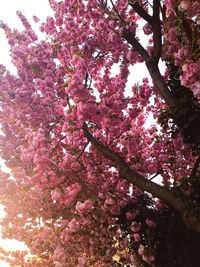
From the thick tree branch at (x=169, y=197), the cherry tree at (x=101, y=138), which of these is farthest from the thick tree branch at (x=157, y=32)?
the thick tree branch at (x=169, y=197)

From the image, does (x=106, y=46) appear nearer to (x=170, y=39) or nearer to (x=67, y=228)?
(x=170, y=39)

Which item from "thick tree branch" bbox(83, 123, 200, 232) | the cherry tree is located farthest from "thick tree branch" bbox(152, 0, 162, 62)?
"thick tree branch" bbox(83, 123, 200, 232)

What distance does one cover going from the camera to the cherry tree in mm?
7859

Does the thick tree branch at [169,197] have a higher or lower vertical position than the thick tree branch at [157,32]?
lower

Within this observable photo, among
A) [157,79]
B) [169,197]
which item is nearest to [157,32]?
[157,79]

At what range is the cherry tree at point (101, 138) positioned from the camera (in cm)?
786

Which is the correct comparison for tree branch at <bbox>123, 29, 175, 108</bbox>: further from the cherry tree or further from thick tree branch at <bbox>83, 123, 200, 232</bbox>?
thick tree branch at <bbox>83, 123, 200, 232</bbox>

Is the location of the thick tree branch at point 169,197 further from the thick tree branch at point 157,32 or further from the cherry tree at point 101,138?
the thick tree branch at point 157,32

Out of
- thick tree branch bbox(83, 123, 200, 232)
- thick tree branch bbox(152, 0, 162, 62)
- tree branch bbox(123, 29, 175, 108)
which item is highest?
thick tree branch bbox(152, 0, 162, 62)

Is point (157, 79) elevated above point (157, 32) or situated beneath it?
situated beneath

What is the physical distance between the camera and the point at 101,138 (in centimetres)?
1023

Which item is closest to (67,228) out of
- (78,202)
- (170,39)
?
(78,202)

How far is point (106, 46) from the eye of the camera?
995 cm

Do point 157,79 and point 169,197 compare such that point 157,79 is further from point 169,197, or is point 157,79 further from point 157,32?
point 169,197
